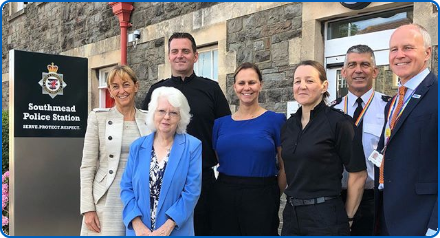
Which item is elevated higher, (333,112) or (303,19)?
(303,19)

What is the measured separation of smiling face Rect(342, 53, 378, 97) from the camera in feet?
9.91

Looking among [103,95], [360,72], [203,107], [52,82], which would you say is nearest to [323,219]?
[360,72]

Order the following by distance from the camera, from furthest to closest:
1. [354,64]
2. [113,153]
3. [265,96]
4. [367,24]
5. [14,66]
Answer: [265,96] < [367,24] < [14,66] < [354,64] < [113,153]

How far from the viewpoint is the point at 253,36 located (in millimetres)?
5801

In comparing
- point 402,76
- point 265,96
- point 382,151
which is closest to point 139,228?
point 382,151

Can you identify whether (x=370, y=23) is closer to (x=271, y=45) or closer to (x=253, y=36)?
(x=271, y=45)

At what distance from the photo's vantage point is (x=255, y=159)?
287cm

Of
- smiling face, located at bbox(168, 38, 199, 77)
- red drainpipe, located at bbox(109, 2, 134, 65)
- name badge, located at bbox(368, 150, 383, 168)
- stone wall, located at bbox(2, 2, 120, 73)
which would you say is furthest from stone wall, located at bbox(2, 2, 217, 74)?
name badge, located at bbox(368, 150, 383, 168)

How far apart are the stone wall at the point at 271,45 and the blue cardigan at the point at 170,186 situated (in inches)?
117

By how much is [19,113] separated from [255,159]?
2503mm

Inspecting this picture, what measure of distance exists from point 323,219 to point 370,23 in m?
3.11

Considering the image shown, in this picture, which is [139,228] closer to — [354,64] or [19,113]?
[354,64]

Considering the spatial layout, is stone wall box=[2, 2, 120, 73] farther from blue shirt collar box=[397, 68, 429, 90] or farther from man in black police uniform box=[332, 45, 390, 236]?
blue shirt collar box=[397, 68, 429, 90]

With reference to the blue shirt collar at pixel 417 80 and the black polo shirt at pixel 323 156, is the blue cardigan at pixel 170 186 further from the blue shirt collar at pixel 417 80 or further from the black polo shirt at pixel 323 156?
the blue shirt collar at pixel 417 80
